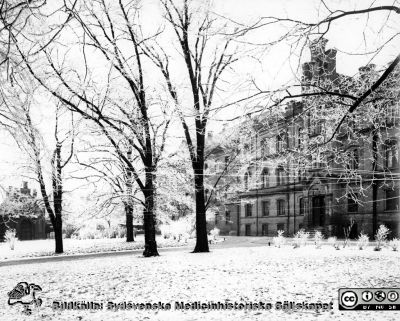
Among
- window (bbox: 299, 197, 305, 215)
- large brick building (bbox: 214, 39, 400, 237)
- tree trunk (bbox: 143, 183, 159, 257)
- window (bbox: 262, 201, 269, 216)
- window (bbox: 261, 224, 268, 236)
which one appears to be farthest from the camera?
window (bbox: 262, 201, 269, 216)

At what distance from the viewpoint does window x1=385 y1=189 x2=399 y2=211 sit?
970 inches

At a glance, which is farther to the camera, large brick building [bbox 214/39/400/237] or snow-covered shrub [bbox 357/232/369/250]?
large brick building [bbox 214/39/400/237]

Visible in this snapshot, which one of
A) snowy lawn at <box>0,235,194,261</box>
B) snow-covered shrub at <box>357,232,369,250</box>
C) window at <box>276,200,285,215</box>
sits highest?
window at <box>276,200,285,215</box>

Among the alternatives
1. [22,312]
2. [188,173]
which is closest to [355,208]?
[188,173]

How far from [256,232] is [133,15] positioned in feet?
95.6

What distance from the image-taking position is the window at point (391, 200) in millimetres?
24639

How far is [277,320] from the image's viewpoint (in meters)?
5.10

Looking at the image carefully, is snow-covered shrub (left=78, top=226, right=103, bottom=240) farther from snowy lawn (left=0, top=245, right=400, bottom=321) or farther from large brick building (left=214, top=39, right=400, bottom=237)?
snowy lawn (left=0, top=245, right=400, bottom=321)

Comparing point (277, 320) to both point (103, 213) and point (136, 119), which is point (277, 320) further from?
point (103, 213)

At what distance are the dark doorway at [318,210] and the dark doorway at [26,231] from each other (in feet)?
104

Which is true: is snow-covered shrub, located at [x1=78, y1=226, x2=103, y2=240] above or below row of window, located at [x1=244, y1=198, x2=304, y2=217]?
below

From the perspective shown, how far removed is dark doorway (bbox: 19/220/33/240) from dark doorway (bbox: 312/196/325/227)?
3178 centimetres

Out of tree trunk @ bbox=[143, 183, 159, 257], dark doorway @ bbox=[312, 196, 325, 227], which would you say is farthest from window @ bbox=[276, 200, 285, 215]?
tree trunk @ bbox=[143, 183, 159, 257]

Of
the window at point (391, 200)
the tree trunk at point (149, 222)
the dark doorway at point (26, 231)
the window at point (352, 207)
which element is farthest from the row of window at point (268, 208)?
the dark doorway at point (26, 231)
